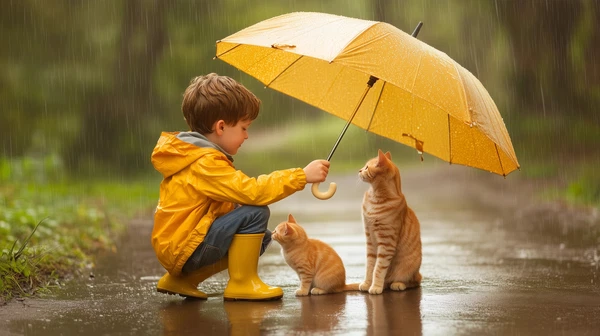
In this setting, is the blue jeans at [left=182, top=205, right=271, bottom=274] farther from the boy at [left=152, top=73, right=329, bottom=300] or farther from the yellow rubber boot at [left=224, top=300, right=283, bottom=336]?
the yellow rubber boot at [left=224, top=300, right=283, bottom=336]

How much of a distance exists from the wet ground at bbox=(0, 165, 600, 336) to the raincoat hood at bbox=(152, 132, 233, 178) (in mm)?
859

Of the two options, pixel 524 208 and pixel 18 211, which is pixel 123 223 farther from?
pixel 524 208

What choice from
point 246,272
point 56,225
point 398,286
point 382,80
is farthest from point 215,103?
point 56,225

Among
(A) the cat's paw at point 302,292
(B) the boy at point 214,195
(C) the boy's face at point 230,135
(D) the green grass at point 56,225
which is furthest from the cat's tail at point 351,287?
(D) the green grass at point 56,225

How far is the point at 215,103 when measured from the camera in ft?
17.3

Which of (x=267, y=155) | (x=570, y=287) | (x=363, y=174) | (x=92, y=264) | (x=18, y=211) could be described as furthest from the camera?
(x=267, y=155)

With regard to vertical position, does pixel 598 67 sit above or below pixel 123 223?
above

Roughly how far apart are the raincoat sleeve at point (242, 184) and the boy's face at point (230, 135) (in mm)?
296

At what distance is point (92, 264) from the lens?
7414 millimetres

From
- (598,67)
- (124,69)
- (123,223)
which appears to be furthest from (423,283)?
(124,69)

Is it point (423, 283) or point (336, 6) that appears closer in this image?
point (423, 283)

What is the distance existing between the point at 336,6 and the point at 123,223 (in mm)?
29659

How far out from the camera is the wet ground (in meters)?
4.57

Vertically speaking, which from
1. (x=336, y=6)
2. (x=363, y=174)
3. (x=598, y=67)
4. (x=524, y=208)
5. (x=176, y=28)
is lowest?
(x=524, y=208)
